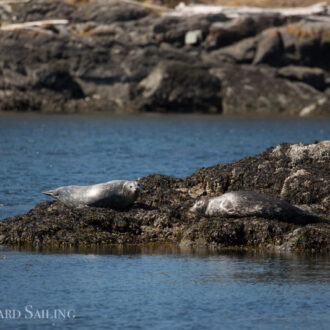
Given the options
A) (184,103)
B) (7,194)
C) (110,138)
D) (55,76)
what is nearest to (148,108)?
(184,103)

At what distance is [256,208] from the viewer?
12.3 meters

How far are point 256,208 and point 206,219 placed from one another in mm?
871

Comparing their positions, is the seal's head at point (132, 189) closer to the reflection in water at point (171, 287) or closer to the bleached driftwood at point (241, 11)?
the reflection in water at point (171, 287)

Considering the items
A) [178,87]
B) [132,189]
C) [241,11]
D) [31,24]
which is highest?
[241,11]

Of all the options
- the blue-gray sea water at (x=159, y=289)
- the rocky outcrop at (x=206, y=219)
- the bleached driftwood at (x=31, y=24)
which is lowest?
the blue-gray sea water at (x=159, y=289)

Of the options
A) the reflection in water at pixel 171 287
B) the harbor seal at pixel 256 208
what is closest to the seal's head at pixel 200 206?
the harbor seal at pixel 256 208

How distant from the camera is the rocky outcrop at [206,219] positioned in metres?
11.9

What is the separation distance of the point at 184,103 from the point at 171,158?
132 ft

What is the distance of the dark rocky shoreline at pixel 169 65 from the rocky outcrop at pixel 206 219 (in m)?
54.8

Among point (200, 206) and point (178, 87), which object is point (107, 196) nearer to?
point (200, 206)

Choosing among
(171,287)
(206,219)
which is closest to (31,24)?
(206,219)

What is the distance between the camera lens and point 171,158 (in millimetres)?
32062

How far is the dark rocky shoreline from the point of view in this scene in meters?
70.1

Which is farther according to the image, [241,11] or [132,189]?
[241,11]
